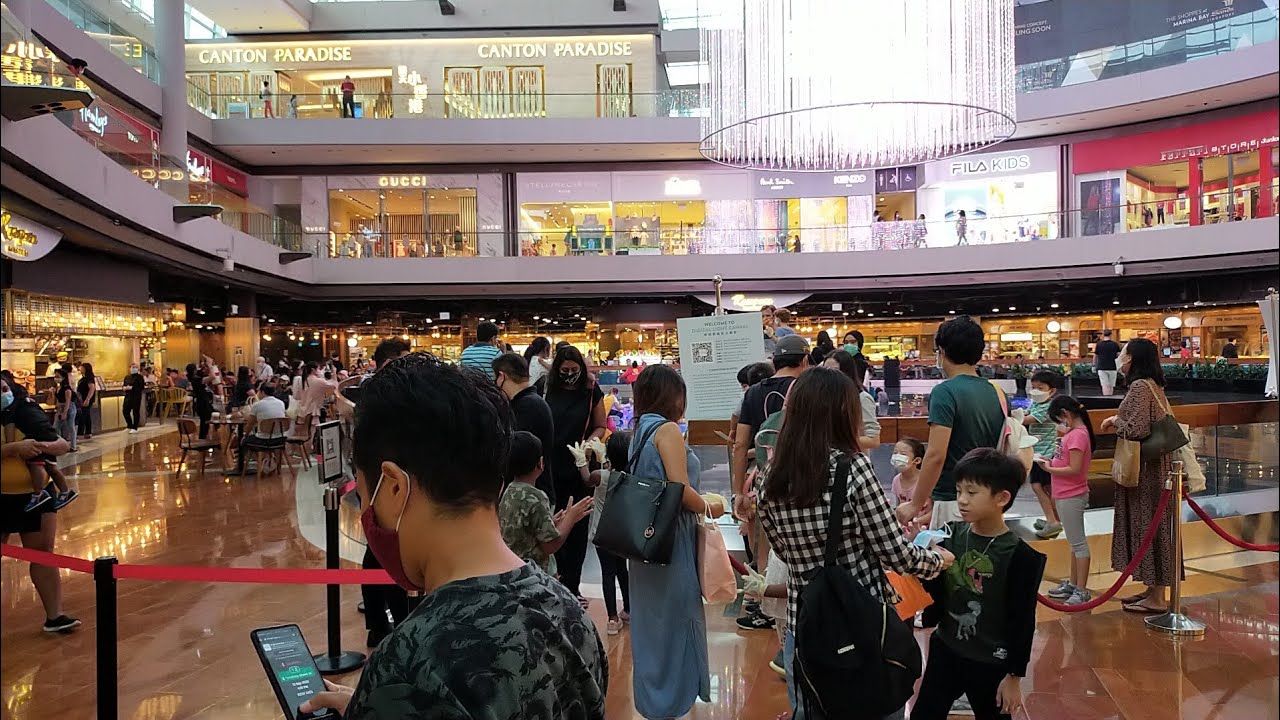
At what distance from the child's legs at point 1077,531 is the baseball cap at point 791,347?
1.94 meters

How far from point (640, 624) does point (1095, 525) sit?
4.50 meters

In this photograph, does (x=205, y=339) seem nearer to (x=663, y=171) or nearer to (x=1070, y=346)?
(x=663, y=171)

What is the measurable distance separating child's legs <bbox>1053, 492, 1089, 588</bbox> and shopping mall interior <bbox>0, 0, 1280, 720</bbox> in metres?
0.03

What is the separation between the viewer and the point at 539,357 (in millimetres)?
7582

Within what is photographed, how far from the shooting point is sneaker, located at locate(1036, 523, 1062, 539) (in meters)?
5.24

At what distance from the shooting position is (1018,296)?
24.8 metres

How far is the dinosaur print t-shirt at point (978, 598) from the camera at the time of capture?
2781 mm

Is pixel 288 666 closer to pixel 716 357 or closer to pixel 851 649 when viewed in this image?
pixel 851 649

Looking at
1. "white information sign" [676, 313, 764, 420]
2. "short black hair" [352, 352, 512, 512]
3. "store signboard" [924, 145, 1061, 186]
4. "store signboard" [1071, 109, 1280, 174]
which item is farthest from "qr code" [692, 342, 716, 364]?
"store signboard" [924, 145, 1061, 186]

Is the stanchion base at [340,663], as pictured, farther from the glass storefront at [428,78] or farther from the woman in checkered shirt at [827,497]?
the glass storefront at [428,78]

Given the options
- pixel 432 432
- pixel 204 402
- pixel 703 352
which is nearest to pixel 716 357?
pixel 703 352

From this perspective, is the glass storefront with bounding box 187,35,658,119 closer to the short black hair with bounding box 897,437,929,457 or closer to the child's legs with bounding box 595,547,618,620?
the short black hair with bounding box 897,437,929,457

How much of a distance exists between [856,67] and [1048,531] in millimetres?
3024

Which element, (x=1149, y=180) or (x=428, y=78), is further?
(x=428, y=78)
